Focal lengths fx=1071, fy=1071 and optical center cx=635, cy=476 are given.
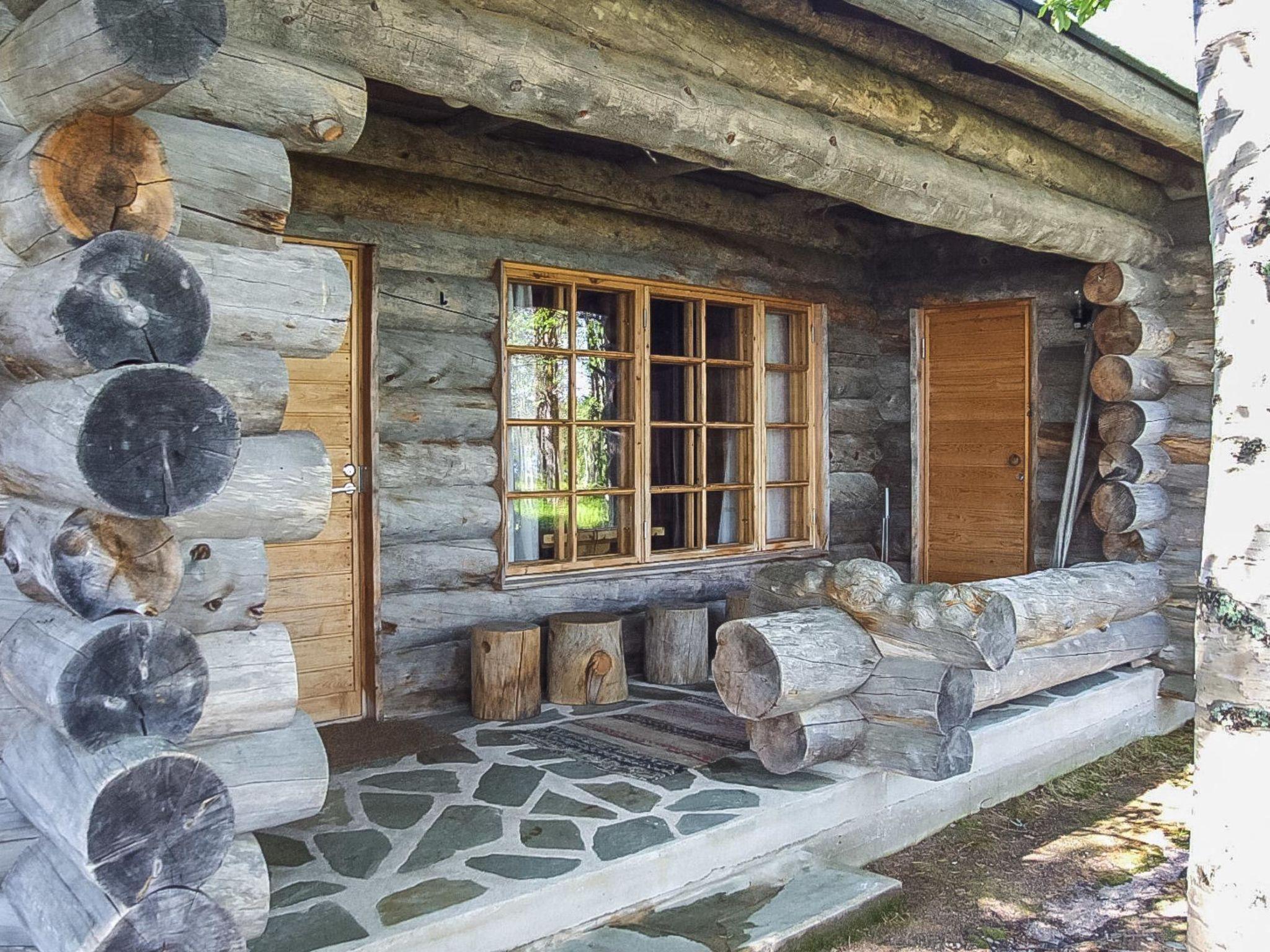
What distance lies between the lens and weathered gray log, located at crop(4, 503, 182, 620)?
238 cm

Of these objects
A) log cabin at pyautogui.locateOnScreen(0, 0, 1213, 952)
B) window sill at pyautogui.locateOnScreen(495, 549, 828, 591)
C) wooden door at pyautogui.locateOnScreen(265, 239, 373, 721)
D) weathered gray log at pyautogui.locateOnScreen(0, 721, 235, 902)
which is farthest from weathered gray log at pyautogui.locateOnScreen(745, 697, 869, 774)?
weathered gray log at pyautogui.locateOnScreen(0, 721, 235, 902)

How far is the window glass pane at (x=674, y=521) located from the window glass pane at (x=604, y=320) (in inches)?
38.8

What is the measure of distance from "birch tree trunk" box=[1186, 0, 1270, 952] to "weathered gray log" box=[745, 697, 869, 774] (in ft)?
6.95

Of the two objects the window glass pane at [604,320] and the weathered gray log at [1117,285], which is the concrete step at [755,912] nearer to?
the window glass pane at [604,320]

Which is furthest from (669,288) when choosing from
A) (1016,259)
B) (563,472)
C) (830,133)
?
(1016,259)

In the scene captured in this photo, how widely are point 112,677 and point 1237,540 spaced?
8.09 ft

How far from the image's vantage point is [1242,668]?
226cm

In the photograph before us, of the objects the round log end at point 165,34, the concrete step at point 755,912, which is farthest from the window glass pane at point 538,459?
the round log end at point 165,34

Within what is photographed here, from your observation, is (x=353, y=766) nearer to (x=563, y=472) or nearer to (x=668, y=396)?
(x=563, y=472)

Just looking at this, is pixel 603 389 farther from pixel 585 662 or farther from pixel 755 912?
pixel 755 912

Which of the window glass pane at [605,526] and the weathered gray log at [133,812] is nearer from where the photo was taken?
the weathered gray log at [133,812]

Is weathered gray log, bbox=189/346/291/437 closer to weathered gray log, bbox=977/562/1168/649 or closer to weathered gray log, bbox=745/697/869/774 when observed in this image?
weathered gray log, bbox=745/697/869/774

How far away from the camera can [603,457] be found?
21.0 feet

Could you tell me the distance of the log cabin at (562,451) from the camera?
2412mm
